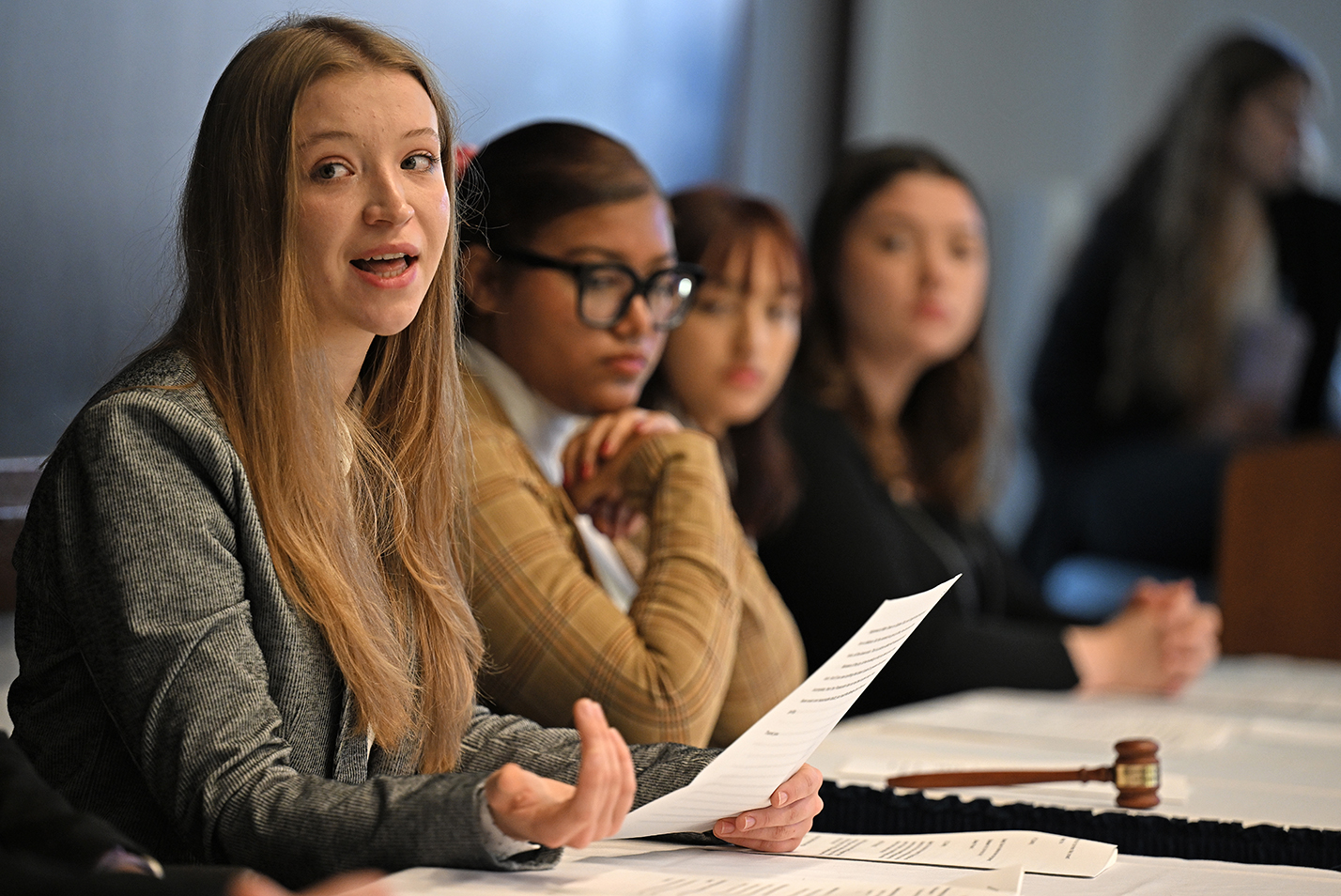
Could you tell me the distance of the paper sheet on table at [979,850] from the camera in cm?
105

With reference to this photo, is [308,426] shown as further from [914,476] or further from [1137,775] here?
[914,476]

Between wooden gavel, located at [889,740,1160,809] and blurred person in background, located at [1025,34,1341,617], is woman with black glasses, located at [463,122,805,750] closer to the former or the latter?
wooden gavel, located at [889,740,1160,809]

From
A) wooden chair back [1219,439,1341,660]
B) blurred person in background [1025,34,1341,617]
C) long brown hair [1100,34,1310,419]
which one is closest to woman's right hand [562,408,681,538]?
wooden chair back [1219,439,1341,660]

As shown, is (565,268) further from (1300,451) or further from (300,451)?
(1300,451)

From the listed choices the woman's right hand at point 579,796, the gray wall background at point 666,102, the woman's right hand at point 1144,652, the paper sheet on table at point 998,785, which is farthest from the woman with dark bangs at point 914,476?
the woman's right hand at point 579,796

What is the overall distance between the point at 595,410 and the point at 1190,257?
234 centimetres

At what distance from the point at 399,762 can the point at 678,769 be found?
211 millimetres

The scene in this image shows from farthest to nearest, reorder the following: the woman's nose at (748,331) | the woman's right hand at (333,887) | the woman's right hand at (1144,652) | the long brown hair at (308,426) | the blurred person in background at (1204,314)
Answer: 1. the blurred person in background at (1204,314)
2. the woman's right hand at (1144,652)
3. the woman's nose at (748,331)
4. the long brown hair at (308,426)
5. the woman's right hand at (333,887)

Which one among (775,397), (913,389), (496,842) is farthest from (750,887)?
(913,389)

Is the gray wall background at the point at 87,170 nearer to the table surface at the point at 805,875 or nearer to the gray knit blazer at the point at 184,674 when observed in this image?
the gray knit blazer at the point at 184,674

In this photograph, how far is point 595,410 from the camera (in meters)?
1.64

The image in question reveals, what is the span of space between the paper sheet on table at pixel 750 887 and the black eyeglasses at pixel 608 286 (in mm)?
745

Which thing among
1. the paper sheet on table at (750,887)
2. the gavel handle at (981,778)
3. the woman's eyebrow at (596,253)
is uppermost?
the woman's eyebrow at (596,253)

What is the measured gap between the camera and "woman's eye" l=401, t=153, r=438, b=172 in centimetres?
112
